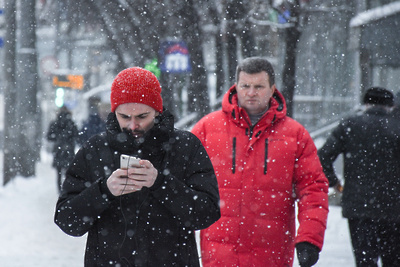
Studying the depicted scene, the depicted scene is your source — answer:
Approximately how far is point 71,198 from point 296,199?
158 centimetres

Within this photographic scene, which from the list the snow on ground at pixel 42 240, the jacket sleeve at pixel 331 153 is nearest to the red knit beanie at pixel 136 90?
the jacket sleeve at pixel 331 153

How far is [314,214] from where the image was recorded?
4008mm

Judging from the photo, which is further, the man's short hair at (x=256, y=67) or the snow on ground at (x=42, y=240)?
the snow on ground at (x=42, y=240)

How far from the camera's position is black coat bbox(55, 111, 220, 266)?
2.97 metres

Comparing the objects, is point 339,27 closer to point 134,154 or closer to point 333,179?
point 333,179

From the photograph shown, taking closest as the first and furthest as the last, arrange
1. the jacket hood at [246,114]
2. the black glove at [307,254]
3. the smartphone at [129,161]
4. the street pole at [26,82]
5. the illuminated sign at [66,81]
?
the smartphone at [129,161], the black glove at [307,254], the jacket hood at [246,114], the street pole at [26,82], the illuminated sign at [66,81]

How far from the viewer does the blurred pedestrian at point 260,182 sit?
404 cm

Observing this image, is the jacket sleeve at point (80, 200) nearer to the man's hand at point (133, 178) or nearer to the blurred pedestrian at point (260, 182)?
the man's hand at point (133, 178)

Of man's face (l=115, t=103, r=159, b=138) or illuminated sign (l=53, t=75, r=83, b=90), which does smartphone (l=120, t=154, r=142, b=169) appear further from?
illuminated sign (l=53, t=75, r=83, b=90)

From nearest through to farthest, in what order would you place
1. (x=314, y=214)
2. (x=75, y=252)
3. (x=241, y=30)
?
(x=314, y=214), (x=75, y=252), (x=241, y=30)

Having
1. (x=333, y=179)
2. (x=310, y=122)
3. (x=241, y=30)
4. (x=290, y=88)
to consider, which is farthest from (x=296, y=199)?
(x=310, y=122)

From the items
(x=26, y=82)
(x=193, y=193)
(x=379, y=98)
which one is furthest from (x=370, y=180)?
(x=26, y=82)

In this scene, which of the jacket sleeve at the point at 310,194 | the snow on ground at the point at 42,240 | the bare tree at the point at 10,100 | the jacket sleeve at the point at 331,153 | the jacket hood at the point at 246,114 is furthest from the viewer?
the bare tree at the point at 10,100

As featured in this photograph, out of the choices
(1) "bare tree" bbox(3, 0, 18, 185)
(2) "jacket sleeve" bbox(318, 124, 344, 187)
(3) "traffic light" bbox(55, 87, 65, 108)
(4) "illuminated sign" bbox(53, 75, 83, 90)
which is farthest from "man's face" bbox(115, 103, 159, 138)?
(4) "illuminated sign" bbox(53, 75, 83, 90)
